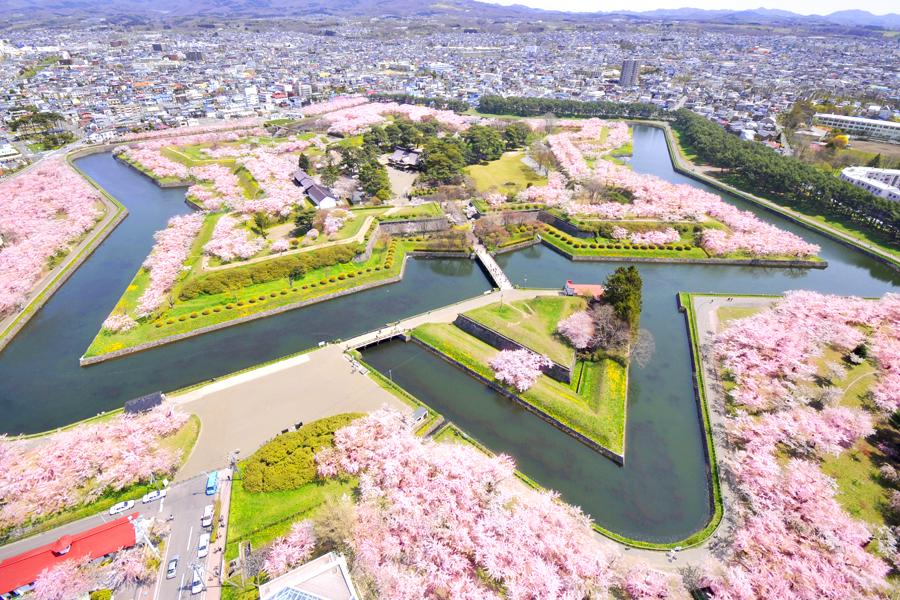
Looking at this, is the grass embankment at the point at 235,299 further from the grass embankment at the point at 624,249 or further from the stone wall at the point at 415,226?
the grass embankment at the point at 624,249

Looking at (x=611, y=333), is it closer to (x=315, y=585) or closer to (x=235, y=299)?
(x=315, y=585)

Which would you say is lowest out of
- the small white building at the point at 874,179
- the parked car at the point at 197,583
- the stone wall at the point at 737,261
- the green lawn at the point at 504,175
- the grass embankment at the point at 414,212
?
the parked car at the point at 197,583

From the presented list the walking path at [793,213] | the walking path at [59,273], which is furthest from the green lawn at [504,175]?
the walking path at [59,273]

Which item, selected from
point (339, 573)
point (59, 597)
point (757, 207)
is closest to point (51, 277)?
point (59, 597)

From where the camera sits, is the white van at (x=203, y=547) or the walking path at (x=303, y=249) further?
the walking path at (x=303, y=249)

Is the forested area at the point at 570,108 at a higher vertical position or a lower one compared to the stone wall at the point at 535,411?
higher

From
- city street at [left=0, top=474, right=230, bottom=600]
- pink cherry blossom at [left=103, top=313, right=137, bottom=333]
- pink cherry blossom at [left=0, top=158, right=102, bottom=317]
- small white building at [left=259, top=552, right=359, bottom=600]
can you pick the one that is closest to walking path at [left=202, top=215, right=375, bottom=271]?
pink cherry blossom at [left=103, top=313, right=137, bottom=333]
